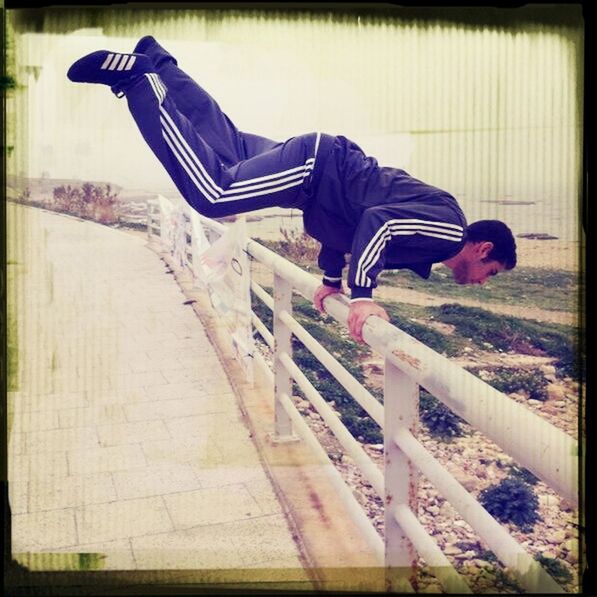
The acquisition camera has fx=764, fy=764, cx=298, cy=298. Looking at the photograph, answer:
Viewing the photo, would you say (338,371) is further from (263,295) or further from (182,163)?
(182,163)

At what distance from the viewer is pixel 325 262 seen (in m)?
3.00

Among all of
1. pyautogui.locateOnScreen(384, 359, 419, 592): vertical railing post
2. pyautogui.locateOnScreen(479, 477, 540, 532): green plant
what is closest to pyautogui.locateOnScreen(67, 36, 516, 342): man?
pyautogui.locateOnScreen(384, 359, 419, 592): vertical railing post

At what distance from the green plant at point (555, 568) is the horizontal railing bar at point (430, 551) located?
31cm

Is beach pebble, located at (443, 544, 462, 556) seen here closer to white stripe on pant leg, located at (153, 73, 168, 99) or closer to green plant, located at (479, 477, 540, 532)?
green plant, located at (479, 477, 540, 532)

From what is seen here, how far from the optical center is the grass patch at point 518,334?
9.82 ft

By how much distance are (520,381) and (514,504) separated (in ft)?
1.53

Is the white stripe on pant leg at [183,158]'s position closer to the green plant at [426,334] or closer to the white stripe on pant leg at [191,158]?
the white stripe on pant leg at [191,158]

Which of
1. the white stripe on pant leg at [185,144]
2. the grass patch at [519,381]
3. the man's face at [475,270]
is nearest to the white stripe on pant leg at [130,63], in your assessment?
the white stripe on pant leg at [185,144]

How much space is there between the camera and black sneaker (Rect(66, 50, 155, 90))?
294 centimetres

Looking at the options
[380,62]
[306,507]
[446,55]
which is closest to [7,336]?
[306,507]

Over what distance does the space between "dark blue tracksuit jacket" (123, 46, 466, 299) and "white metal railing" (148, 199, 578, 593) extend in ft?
0.52

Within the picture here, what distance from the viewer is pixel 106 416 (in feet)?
10.1

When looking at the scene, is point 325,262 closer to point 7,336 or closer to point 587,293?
point 587,293

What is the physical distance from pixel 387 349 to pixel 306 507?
3.09 ft
